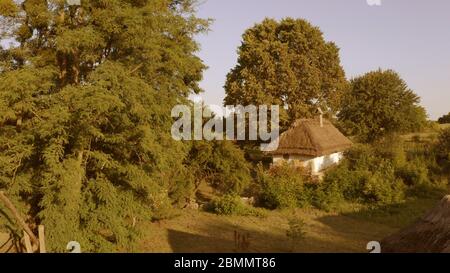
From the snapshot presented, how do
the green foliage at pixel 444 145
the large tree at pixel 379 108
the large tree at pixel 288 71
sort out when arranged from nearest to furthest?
1. the green foliage at pixel 444 145
2. the large tree at pixel 288 71
3. the large tree at pixel 379 108

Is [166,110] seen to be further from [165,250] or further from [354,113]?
[354,113]

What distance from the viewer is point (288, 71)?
38.0 meters

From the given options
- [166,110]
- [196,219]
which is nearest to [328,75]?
[196,219]

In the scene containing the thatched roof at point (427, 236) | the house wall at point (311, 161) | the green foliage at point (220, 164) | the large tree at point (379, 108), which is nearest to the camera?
the thatched roof at point (427, 236)

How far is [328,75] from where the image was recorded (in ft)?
135

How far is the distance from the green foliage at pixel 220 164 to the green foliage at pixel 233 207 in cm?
102

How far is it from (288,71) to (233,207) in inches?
679

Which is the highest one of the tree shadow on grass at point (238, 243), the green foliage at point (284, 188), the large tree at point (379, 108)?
the large tree at point (379, 108)

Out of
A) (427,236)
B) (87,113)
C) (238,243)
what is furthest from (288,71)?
(427,236)

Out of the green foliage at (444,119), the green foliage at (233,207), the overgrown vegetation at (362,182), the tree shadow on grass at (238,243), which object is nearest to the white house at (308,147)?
the overgrown vegetation at (362,182)

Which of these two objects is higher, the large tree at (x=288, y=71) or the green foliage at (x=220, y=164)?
the large tree at (x=288, y=71)

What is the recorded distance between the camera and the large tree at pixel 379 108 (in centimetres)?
4531

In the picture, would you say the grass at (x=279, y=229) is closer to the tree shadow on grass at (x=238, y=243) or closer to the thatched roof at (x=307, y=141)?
the tree shadow on grass at (x=238, y=243)

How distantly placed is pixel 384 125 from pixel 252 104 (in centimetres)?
1733
